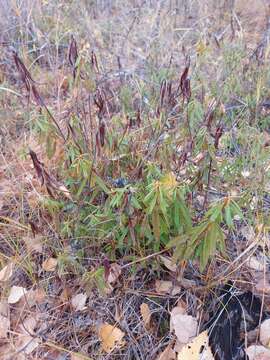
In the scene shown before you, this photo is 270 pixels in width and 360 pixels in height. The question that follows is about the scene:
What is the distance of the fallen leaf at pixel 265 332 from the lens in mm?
1116

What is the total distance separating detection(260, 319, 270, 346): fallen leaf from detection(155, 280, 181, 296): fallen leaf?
0.30 m

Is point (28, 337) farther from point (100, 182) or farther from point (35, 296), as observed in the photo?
point (100, 182)

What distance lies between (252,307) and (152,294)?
0.33m

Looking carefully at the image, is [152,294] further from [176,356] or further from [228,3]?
[228,3]

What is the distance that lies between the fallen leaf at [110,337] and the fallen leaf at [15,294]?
1.06ft

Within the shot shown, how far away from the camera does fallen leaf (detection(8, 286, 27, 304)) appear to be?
1.39 metres

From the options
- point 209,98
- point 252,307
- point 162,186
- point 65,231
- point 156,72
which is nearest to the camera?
point 162,186

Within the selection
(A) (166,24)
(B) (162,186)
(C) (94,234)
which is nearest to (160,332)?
(C) (94,234)

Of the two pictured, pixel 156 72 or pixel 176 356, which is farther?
pixel 156 72

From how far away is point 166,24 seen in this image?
2578 millimetres

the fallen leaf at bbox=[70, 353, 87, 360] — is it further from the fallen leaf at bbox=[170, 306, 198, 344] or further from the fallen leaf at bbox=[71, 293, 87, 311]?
the fallen leaf at bbox=[170, 306, 198, 344]

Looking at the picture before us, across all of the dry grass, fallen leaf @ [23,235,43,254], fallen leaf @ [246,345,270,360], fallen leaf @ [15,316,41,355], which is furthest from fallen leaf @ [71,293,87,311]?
fallen leaf @ [246,345,270,360]

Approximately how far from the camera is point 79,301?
4.44 ft

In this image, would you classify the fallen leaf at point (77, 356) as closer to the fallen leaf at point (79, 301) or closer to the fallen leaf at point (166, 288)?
the fallen leaf at point (79, 301)
